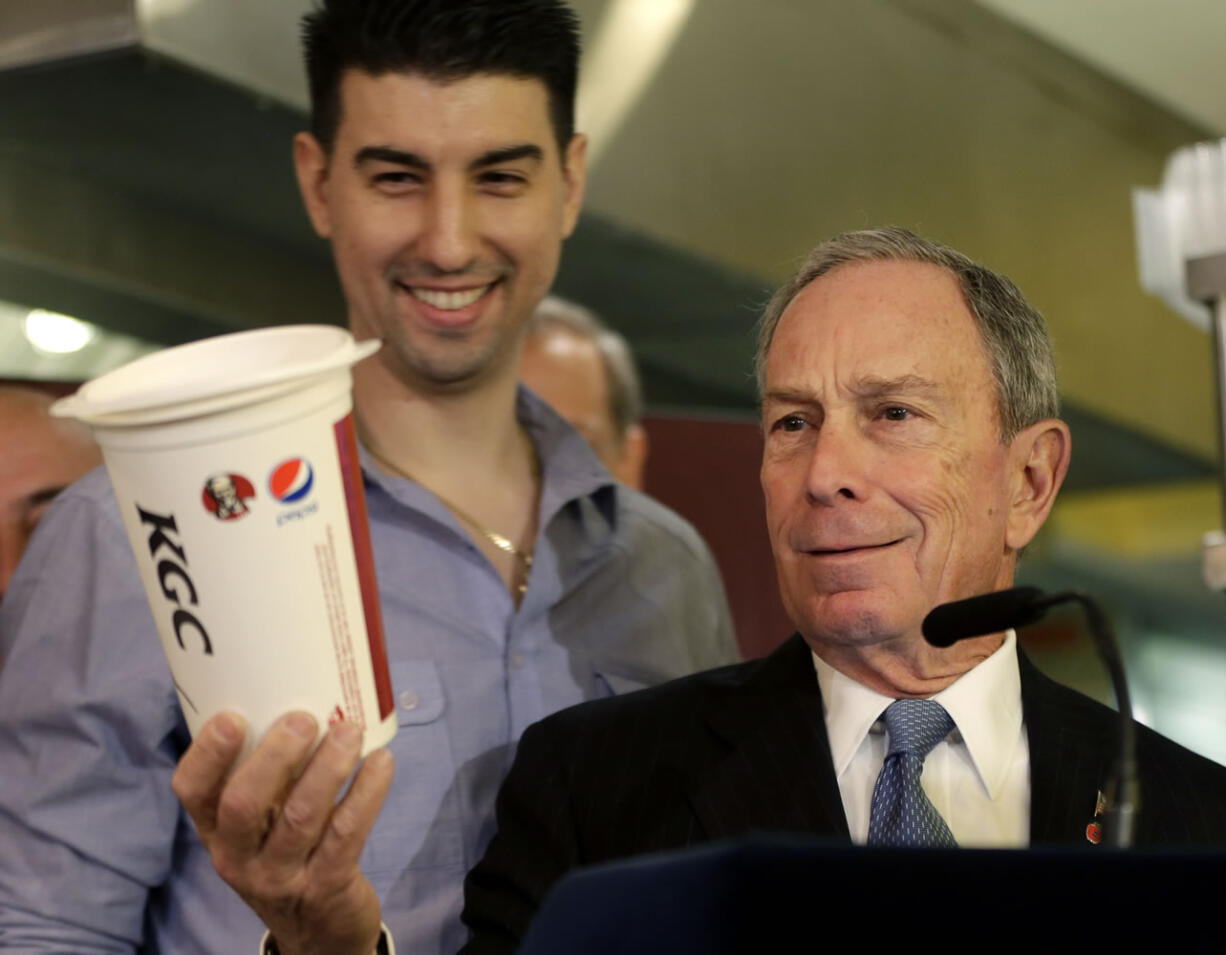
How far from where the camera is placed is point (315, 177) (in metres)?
1.95

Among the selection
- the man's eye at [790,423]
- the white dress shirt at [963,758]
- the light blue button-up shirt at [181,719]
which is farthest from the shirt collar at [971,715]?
the light blue button-up shirt at [181,719]

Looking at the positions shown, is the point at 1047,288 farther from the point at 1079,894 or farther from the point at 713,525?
the point at 1079,894

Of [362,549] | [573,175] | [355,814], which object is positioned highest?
[573,175]

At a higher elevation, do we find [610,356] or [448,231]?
[448,231]

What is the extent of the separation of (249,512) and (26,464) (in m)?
1.34

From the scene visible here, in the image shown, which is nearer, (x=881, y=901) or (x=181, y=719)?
(x=881, y=901)

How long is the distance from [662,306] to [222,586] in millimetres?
3168

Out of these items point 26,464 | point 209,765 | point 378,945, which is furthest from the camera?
point 26,464

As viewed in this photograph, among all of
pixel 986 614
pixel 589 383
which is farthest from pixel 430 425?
pixel 589 383

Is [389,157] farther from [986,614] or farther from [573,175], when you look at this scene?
[986,614]

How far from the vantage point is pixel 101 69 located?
8.57 ft

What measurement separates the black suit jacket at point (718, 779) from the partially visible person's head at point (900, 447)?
0.33ft

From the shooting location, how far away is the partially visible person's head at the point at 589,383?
304 centimetres

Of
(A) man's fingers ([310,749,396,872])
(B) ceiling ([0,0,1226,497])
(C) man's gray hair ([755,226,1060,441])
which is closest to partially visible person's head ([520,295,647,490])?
(B) ceiling ([0,0,1226,497])
